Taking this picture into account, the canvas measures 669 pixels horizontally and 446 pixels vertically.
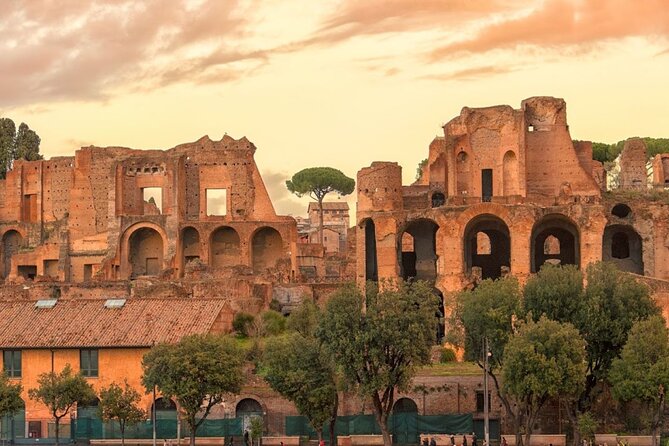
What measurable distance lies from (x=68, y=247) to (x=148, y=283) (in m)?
13.4

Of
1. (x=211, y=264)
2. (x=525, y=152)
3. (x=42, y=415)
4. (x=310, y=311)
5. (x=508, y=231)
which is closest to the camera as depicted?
(x=42, y=415)

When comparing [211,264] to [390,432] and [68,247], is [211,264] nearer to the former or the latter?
[68,247]

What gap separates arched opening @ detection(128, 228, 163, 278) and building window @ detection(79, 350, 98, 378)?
2875cm

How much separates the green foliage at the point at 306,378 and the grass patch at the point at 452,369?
4.75 metres

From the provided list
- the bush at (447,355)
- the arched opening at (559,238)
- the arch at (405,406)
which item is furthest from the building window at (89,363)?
the arched opening at (559,238)

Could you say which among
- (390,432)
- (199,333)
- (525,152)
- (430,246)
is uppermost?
(525,152)

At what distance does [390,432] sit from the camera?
1913 inches

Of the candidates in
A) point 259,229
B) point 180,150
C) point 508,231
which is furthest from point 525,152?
point 180,150

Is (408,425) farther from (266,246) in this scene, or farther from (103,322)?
(266,246)

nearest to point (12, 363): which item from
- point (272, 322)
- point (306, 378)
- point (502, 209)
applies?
point (306, 378)

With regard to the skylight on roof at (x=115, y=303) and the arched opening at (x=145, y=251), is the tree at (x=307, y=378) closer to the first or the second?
the skylight on roof at (x=115, y=303)

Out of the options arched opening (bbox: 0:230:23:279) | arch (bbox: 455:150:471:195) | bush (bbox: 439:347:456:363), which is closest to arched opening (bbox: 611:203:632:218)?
arch (bbox: 455:150:471:195)

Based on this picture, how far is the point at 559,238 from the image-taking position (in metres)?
69.3

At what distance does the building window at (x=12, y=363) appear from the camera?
51625 mm
